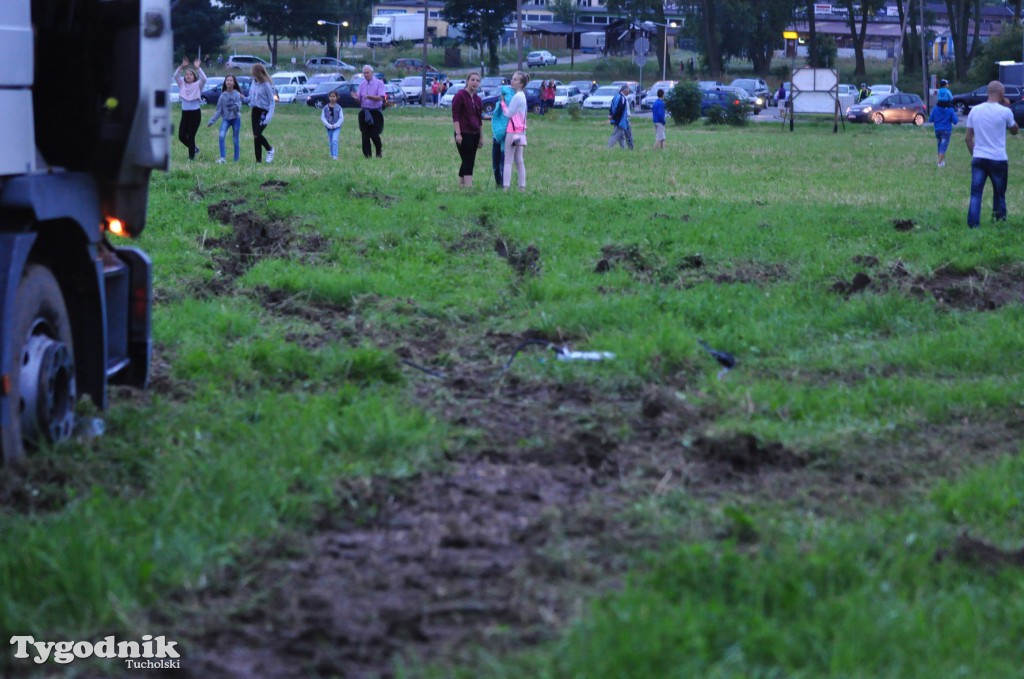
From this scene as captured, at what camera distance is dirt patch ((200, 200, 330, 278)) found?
492 inches

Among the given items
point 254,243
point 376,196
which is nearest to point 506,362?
point 254,243

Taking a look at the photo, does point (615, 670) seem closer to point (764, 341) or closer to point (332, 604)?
point (332, 604)

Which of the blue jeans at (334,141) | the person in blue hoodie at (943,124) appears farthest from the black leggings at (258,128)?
the person in blue hoodie at (943,124)

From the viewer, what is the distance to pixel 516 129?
1897 cm

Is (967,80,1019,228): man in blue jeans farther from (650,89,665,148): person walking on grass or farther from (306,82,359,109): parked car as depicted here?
(306,82,359,109): parked car

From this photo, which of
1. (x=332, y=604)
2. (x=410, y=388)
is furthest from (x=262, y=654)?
(x=410, y=388)

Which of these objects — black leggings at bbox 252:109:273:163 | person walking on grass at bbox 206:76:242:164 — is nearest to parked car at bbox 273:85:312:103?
person walking on grass at bbox 206:76:242:164

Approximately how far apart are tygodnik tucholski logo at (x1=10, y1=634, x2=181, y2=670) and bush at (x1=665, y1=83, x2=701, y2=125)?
4775 centimetres

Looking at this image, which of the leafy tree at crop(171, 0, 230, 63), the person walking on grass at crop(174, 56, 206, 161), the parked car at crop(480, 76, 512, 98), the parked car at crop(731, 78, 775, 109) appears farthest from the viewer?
the leafy tree at crop(171, 0, 230, 63)

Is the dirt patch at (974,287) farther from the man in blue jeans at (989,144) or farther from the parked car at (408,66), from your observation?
the parked car at (408,66)

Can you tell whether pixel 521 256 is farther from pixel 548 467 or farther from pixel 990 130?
pixel 548 467

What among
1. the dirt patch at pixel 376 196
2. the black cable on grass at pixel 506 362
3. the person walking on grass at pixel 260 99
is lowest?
the black cable on grass at pixel 506 362

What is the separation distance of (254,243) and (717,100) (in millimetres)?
43096

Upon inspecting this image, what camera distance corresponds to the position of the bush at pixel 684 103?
50.2 metres
